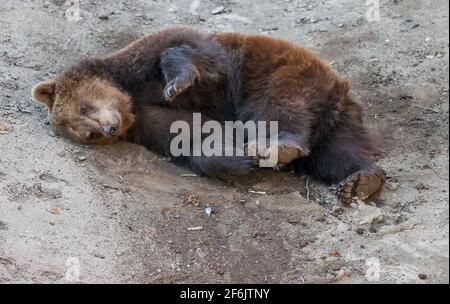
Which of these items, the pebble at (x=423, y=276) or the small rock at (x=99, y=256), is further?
the small rock at (x=99, y=256)

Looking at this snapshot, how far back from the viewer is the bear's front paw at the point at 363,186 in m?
5.67

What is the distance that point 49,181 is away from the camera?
572 cm

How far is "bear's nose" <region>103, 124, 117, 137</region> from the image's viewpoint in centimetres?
655

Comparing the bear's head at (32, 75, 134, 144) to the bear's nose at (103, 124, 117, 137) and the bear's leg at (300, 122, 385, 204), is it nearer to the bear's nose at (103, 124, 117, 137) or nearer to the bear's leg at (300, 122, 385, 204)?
the bear's nose at (103, 124, 117, 137)

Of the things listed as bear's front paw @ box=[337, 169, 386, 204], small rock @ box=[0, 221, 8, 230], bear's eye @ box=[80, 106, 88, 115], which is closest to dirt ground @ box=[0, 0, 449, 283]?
small rock @ box=[0, 221, 8, 230]

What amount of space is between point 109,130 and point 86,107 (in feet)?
1.54

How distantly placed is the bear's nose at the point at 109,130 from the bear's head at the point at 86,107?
13mm

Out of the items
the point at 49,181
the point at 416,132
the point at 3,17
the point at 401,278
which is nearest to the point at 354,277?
the point at 401,278

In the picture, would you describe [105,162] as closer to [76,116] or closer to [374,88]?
[76,116]

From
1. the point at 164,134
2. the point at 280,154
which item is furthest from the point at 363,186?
the point at 164,134

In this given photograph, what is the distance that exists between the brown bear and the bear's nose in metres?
0.01

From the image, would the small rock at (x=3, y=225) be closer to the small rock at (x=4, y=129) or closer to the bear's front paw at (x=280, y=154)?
the small rock at (x=4, y=129)

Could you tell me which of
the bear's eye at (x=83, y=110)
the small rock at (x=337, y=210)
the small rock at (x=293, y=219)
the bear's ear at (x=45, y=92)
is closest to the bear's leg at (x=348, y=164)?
the small rock at (x=337, y=210)

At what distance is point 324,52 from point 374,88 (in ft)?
3.57
